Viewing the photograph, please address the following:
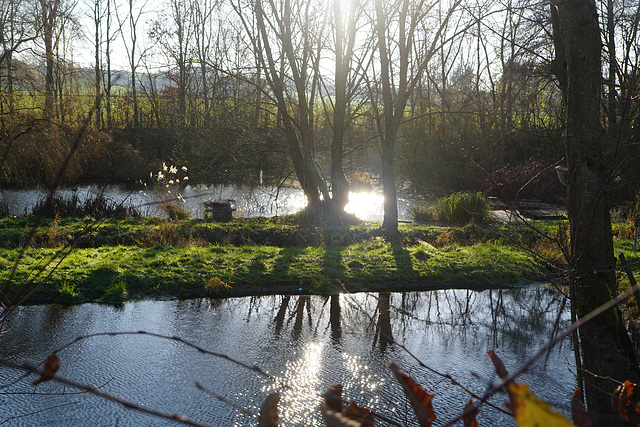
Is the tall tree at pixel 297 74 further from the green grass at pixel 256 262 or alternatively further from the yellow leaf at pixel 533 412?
the yellow leaf at pixel 533 412

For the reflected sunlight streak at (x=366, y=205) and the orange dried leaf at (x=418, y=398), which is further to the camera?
the reflected sunlight streak at (x=366, y=205)

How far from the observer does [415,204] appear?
701 inches

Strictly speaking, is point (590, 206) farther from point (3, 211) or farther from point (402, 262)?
point (3, 211)

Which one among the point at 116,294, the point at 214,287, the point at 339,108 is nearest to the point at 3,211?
the point at 116,294

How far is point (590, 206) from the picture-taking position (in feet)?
8.36

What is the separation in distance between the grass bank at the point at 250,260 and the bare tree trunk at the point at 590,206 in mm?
4137

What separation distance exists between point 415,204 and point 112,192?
11862 mm

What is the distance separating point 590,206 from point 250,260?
24.1 ft

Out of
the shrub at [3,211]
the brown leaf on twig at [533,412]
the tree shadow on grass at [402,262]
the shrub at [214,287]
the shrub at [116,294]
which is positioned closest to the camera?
the brown leaf on twig at [533,412]

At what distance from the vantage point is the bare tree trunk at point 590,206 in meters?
2.51

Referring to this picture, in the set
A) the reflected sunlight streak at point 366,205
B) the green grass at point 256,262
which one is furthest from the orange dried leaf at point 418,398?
the reflected sunlight streak at point 366,205

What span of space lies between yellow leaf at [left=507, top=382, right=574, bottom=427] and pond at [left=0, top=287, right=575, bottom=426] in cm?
313

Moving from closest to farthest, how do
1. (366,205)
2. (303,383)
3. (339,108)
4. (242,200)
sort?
(303,383)
(339,108)
(242,200)
(366,205)

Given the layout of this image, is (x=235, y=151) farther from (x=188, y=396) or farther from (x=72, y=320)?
(x=188, y=396)
